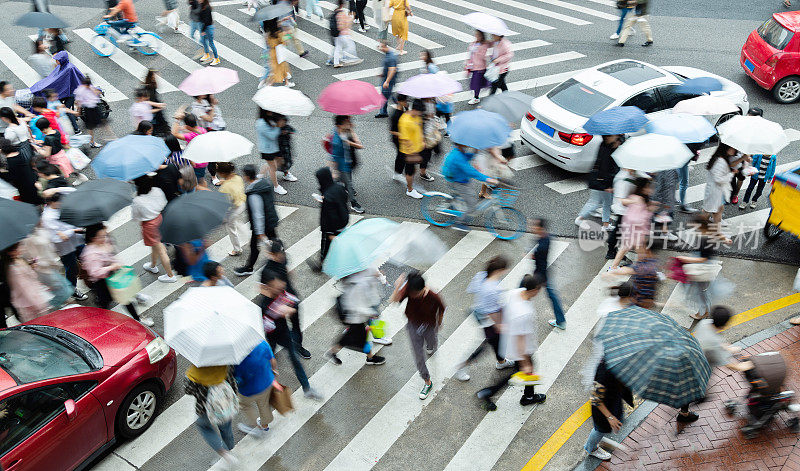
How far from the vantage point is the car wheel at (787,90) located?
14375mm

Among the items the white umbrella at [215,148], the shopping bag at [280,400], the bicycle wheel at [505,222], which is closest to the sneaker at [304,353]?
the shopping bag at [280,400]

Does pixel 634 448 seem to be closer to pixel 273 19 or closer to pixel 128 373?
pixel 128 373

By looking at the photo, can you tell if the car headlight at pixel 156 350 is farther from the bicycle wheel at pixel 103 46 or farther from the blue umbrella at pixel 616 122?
the bicycle wheel at pixel 103 46

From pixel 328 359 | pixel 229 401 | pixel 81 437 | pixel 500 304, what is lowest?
pixel 328 359

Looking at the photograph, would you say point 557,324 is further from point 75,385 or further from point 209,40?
point 209,40

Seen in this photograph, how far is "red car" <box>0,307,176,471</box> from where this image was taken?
6086mm

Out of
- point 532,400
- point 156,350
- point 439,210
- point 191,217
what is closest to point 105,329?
point 156,350

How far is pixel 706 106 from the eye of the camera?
1081 cm

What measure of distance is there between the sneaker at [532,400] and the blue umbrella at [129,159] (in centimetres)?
562

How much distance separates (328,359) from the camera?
8367mm

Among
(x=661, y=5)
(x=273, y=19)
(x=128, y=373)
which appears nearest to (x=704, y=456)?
(x=128, y=373)

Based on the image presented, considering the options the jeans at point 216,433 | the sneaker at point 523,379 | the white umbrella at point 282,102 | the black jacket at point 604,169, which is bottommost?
the jeans at point 216,433

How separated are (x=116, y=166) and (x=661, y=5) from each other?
18361mm

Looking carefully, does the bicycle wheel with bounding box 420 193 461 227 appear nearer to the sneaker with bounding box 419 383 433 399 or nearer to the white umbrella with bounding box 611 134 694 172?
the white umbrella with bounding box 611 134 694 172
